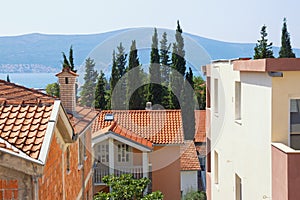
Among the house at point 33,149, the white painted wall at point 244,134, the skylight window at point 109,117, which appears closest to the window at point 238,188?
the white painted wall at point 244,134

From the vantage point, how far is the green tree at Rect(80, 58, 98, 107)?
31064 millimetres

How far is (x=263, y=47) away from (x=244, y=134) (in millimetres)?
23133

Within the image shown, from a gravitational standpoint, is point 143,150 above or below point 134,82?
below

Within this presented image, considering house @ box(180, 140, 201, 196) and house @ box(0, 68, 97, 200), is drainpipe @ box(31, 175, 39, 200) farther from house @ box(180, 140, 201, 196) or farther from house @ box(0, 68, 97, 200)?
house @ box(180, 140, 201, 196)

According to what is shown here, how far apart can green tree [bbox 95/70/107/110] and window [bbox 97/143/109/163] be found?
1593 cm

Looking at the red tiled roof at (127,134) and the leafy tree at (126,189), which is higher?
the red tiled roof at (127,134)

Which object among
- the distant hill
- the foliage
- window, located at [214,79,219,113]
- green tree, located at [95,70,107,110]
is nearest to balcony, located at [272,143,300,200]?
window, located at [214,79,219,113]

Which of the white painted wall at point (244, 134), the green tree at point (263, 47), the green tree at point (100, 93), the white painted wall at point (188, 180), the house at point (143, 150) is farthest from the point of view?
the green tree at point (100, 93)

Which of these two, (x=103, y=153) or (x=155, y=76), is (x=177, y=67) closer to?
(x=155, y=76)

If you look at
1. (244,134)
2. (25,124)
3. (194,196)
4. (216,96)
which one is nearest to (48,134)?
(25,124)

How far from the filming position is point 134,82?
3547 centimetres

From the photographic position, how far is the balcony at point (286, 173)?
604cm

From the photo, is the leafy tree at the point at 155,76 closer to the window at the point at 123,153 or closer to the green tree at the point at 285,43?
the green tree at the point at 285,43

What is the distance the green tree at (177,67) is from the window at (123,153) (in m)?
14.9
